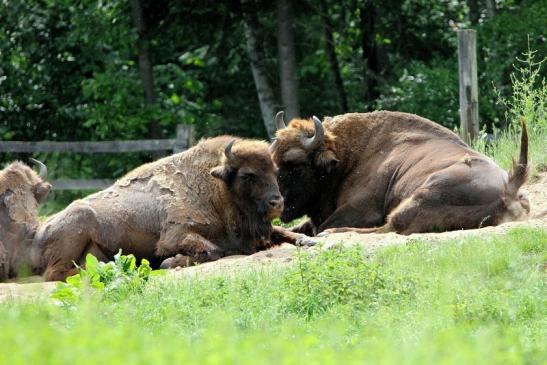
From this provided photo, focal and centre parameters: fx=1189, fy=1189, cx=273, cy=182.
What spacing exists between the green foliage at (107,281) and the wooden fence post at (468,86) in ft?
23.9

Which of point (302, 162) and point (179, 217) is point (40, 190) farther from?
point (302, 162)

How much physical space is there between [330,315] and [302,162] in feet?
17.2

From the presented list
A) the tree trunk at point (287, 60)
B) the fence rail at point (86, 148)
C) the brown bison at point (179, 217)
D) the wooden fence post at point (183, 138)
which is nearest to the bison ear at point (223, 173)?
the brown bison at point (179, 217)

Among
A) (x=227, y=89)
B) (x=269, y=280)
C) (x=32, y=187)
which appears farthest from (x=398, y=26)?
(x=269, y=280)

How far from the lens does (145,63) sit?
23.7m

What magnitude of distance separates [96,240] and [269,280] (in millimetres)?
3215

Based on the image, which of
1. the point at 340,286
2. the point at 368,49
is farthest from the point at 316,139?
the point at 368,49

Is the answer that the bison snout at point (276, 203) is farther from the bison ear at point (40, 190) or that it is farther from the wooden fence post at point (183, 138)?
the wooden fence post at point (183, 138)

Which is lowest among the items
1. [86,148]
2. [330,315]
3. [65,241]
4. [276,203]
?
[86,148]

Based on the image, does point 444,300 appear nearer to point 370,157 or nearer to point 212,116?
point 370,157

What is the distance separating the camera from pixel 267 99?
23.1 metres

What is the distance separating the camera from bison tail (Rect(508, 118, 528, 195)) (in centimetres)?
1122

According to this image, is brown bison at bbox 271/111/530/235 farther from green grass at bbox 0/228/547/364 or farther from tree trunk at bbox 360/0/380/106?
tree trunk at bbox 360/0/380/106

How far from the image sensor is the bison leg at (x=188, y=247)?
1166cm
